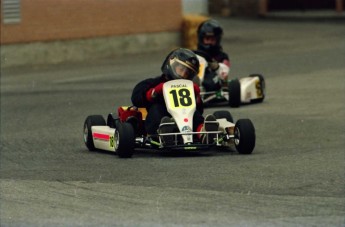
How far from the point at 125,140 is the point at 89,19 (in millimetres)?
14322

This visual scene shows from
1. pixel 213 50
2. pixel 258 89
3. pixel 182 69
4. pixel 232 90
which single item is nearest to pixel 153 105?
pixel 182 69

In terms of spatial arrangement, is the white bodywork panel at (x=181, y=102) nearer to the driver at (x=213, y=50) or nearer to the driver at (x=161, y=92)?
the driver at (x=161, y=92)

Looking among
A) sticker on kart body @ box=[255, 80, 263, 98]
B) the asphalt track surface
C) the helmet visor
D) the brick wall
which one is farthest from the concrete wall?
the helmet visor

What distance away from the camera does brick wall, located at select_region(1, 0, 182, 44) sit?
24.3m

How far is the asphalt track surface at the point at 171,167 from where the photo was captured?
805cm

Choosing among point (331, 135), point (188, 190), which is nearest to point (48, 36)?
point (331, 135)

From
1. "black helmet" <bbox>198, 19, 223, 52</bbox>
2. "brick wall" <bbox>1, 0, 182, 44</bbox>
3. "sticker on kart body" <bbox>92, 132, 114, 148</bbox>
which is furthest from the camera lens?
"brick wall" <bbox>1, 0, 182, 44</bbox>

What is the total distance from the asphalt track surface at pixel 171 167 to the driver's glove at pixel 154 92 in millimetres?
560

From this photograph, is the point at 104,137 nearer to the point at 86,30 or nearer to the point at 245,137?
the point at 245,137

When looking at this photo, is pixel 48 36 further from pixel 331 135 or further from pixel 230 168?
pixel 230 168

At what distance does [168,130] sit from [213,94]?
509 centimetres

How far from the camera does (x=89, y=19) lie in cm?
2531

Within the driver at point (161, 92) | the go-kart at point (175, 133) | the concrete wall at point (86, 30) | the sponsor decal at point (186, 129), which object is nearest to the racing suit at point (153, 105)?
the driver at point (161, 92)

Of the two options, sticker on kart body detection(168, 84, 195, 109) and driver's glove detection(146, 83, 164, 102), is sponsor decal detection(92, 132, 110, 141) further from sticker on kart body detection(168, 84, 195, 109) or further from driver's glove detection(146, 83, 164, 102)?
sticker on kart body detection(168, 84, 195, 109)
